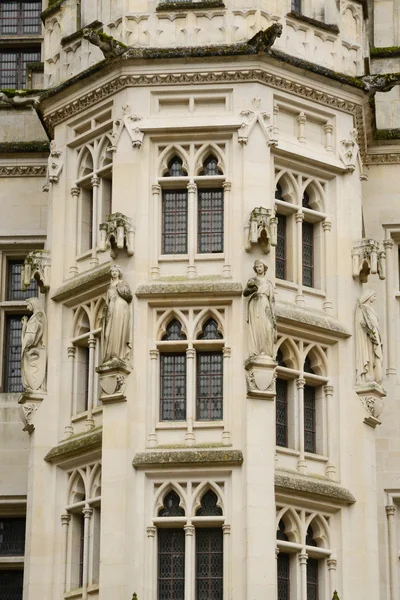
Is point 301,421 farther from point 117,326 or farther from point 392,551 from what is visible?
point 392,551

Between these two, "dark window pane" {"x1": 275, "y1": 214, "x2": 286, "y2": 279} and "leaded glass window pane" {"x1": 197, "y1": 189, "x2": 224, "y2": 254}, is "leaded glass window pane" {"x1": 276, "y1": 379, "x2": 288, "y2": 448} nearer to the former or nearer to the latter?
"dark window pane" {"x1": 275, "y1": 214, "x2": 286, "y2": 279}

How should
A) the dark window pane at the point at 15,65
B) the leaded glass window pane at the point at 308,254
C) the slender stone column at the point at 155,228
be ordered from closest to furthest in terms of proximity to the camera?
1. the slender stone column at the point at 155,228
2. the leaded glass window pane at the point at 308,254
3. the dark window pane at the point at 15,65

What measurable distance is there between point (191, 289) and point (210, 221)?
4.69 ft

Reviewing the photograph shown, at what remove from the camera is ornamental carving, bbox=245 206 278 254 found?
107ft

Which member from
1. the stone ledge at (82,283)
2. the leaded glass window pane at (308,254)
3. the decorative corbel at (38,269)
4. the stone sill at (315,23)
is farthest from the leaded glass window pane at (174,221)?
the stone sill at (315,23)

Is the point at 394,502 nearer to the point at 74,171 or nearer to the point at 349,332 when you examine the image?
the point at 349,332

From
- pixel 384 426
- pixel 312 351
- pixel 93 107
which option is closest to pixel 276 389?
pixel 312 351

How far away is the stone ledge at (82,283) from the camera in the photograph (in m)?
33.4

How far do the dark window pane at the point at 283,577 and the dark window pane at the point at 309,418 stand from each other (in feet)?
6.38

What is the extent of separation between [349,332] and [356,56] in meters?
5.01

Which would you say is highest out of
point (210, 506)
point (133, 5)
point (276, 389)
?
point (133, 5)

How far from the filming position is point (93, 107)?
34.7 meters

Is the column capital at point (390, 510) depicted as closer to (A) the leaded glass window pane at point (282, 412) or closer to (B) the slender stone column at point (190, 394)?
(A) the leaded glass window pane at point (282, 412)

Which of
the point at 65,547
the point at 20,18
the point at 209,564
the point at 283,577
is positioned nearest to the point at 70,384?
the point at 65,547
